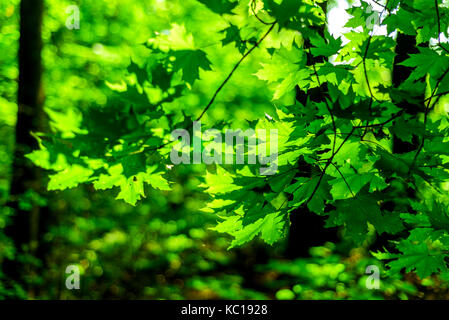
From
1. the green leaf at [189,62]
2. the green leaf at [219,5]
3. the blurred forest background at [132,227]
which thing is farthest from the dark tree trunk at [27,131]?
the green leaf at [219,5]

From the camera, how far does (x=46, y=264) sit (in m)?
4.41

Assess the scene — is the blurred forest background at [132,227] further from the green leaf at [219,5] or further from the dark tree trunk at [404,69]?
the green leaf at [219,5]

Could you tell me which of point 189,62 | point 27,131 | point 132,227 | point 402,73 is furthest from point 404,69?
point 132,227

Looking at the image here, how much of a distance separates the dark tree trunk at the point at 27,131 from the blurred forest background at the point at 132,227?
0.21ft

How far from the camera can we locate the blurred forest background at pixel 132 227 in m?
4.10

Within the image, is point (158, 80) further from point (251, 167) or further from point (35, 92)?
point (35, 92)

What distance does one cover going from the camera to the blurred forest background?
410 cm

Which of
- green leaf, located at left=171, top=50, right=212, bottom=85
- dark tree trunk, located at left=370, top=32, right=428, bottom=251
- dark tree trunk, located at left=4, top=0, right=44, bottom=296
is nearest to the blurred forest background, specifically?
dark tree trunk, located at left=4, top=0, right=44, bottom=296

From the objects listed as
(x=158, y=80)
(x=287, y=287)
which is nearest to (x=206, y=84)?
(x=287, y=287)

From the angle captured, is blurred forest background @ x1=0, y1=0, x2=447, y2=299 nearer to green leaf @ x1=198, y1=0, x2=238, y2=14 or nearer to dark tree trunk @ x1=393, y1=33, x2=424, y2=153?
dark tree trunk @ x1=393, y1=33, x2=424, y2=153

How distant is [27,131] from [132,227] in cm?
293

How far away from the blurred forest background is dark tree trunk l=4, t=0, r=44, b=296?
0.06 meters
